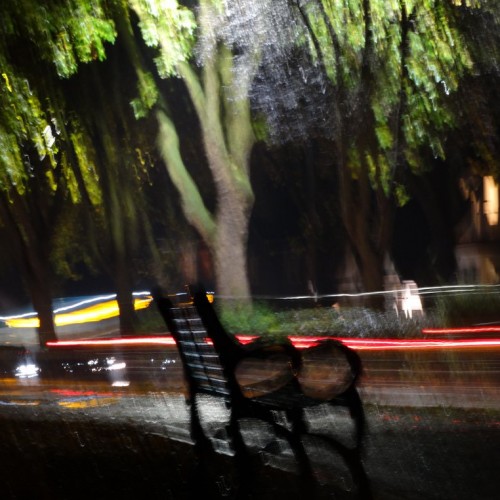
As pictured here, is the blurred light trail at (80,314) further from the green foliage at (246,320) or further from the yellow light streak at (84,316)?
the green foliage at (246,320)

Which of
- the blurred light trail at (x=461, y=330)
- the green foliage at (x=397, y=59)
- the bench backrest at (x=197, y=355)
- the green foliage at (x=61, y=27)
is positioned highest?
the green foliage at (x=61, y=27)

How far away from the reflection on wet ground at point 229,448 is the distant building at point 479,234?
46.5ft

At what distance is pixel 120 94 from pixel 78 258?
284 inches

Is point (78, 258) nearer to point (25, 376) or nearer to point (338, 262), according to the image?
point (338, 262)

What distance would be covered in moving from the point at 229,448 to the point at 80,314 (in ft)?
60.1

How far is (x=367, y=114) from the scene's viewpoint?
48.7 ft

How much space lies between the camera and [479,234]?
21.9 metres

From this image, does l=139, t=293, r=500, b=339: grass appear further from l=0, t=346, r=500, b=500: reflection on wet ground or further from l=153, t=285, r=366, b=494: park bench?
l=153, t=285, r=366, b=494: park bench

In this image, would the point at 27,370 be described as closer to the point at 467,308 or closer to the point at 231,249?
the point at 231,249

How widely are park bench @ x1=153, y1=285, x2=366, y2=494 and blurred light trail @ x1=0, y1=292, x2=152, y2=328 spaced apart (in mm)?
15305

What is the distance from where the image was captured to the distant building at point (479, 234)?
816 inches

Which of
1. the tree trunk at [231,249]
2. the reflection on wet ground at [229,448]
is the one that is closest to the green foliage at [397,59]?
the tree trunk at [231,249]

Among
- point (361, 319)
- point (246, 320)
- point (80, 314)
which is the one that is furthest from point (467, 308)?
point (80, 314)

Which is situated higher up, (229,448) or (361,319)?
(229,448)
